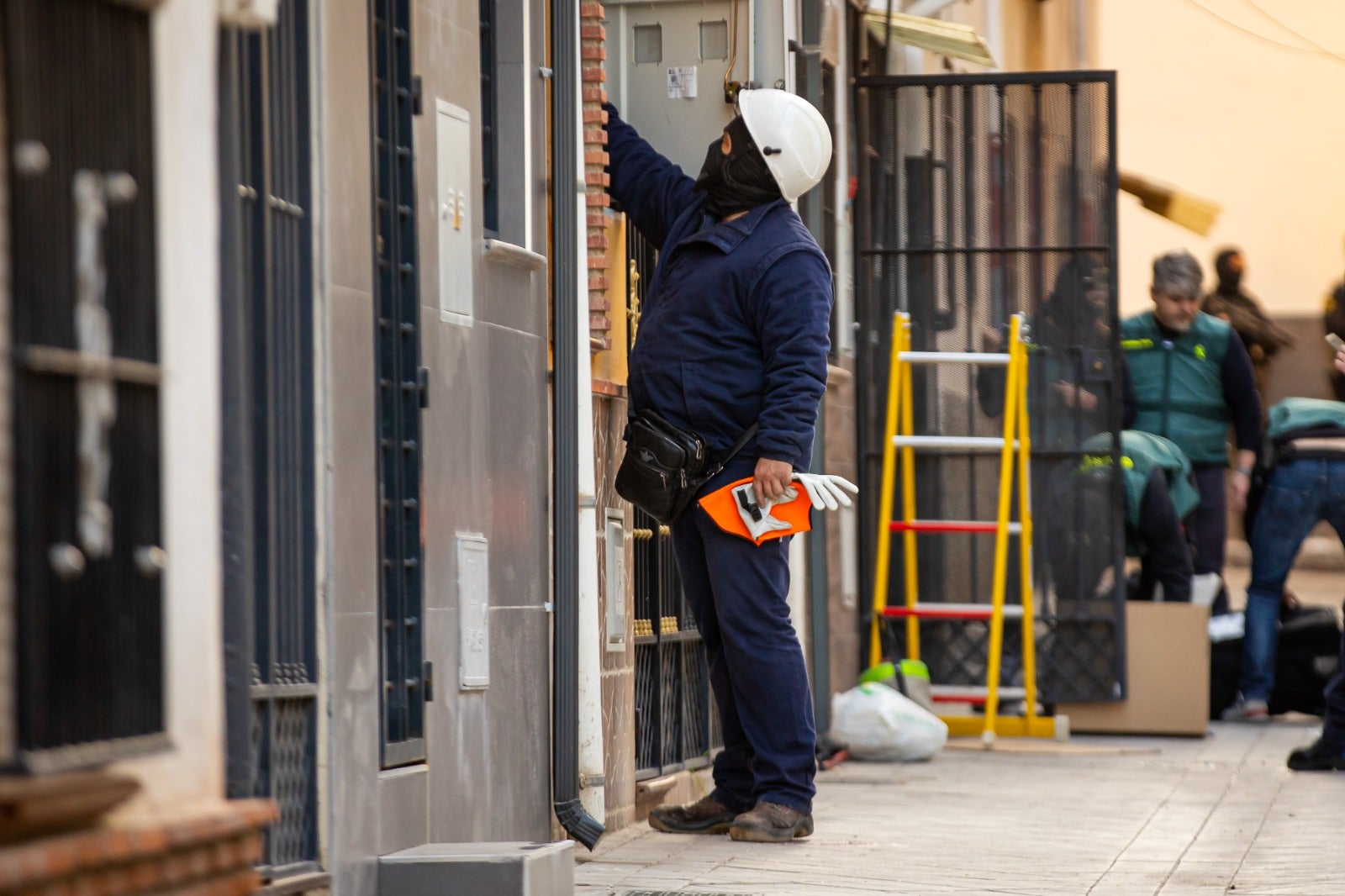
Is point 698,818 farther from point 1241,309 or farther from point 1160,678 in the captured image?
point 1241,309

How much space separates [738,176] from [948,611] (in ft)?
12.9

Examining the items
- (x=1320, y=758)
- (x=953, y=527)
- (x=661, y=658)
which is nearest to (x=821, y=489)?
(x=661, y=658)

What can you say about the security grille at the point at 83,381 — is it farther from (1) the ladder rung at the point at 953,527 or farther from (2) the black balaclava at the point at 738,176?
(1) the ladder rung at the point at 953,527

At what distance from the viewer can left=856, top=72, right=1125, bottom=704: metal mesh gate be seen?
9.62m

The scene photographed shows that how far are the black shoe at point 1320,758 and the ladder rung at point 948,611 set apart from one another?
164 cm

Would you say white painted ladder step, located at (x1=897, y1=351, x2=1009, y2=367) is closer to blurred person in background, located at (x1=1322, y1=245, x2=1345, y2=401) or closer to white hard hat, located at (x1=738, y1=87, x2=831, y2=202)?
blurred person in background, located at (x1=1322, y1=245, x2=1345, y2=401)

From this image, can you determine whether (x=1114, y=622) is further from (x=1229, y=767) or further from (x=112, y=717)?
(x=112, y=717)

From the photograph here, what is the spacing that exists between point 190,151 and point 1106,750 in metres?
6.65

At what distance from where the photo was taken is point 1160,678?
31.1 feet

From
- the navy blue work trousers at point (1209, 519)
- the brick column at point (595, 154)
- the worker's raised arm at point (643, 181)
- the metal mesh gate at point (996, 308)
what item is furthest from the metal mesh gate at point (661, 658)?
the navy blue work trousers at point (1209, 519)

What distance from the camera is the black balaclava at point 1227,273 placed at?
1370cm

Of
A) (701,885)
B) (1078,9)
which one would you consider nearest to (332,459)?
(701,885)

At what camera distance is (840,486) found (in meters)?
Answer: 6.00

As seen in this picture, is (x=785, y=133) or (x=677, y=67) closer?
(x=785, y=133)
